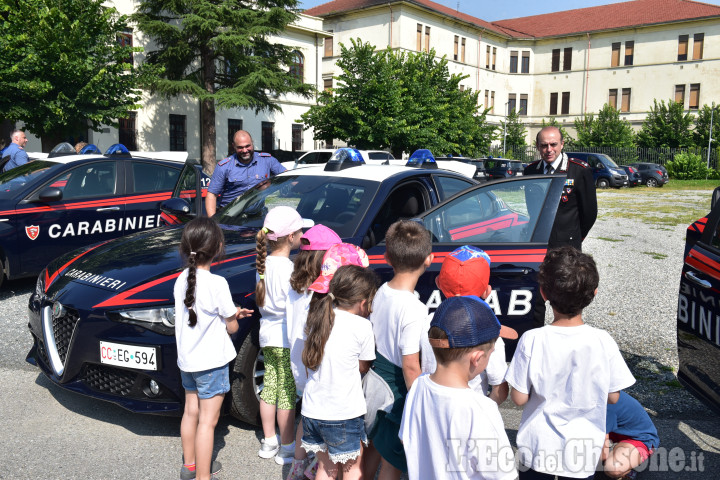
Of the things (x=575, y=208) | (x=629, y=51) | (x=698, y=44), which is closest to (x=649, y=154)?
(x=698, y=44)

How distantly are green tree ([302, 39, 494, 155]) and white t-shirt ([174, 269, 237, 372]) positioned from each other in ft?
92.2

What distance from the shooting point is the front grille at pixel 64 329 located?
3.62 m

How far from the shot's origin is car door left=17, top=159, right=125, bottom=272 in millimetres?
6660

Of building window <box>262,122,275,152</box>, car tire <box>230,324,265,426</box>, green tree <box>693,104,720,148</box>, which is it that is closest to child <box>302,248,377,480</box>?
car tire <box>230,324,265,426</box>

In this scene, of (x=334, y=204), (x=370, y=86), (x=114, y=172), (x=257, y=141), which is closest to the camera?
(x=334, y=204)

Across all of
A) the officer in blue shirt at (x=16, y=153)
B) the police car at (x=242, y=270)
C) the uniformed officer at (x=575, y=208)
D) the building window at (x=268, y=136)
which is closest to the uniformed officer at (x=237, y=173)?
the police car at (x=242, y=270)

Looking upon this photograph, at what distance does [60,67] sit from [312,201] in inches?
653

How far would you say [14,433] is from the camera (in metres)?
3.65

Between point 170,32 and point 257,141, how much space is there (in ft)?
38.0

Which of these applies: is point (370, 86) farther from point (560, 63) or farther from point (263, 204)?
point (560, 63)

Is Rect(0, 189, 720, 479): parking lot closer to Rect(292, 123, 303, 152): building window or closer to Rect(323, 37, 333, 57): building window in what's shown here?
Rect(292, 123, 303, 152): building window

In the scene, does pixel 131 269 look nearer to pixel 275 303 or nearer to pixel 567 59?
pixel 275 303

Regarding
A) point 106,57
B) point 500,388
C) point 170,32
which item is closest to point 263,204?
point 500,388

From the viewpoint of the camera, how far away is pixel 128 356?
3410 millimetres
